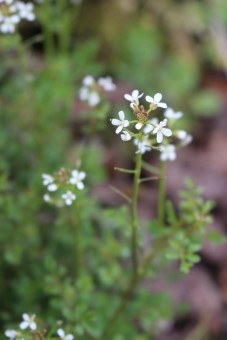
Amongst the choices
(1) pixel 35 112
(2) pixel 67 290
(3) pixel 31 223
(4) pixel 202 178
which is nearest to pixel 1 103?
(1) pixel 35 112

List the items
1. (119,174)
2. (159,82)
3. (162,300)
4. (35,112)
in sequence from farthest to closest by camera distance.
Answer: (159,82) < (119,174) < (35,112) < (162,300)

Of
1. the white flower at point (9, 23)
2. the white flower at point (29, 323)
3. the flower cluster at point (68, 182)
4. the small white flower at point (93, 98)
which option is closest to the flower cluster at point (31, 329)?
the white flower at point (29, 323)

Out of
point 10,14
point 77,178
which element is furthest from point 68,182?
point 10,14

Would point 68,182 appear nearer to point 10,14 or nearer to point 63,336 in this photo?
point 63,336

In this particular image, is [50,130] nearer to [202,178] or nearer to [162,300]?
[162,300]

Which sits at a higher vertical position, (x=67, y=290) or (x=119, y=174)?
(x=119, y=174)

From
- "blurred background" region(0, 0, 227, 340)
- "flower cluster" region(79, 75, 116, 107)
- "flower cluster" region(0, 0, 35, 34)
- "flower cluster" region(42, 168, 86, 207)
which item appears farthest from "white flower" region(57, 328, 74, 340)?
"flower cluster" region(0, 0, 35, 34)

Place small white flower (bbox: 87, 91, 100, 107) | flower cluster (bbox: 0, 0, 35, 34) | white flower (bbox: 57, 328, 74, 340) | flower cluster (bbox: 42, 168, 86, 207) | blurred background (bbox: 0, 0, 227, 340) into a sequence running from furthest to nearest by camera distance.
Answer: blurred background (bbox: 0, 0, 227, 340) → small white flower (bbox: 87, 91, 100, 107) → flower cluster (bbox: 0, 0, 35, 34) → flower cluster (bbox: 42, 168, 86, 207) → white flower (bbox: 57, 328, 74, 340)

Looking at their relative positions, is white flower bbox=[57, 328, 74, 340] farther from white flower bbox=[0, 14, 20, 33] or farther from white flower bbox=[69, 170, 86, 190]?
white flower bbox=[0, 14, 20, 33]
